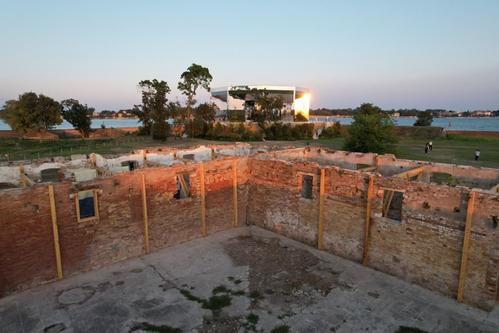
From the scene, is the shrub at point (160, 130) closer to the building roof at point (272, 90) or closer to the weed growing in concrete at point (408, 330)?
the building roof at point (272, 90)

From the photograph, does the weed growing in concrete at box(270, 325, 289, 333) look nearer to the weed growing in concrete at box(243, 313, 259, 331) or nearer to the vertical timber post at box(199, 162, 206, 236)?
the weed growing in concrete at box(243, 313, 259, 331)

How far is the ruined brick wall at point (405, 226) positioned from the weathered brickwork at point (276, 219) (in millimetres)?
28

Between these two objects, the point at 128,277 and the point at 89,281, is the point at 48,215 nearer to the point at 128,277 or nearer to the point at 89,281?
the point at 89,281

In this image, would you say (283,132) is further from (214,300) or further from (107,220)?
(214,300)

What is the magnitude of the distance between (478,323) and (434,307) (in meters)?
1.00

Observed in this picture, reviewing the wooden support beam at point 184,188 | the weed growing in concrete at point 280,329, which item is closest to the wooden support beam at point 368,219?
the weed growing in concrete at point 280,329

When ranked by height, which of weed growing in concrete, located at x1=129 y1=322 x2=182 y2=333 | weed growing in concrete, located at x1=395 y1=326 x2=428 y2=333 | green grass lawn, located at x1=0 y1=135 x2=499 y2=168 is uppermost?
green grass lawn, located at x1=0 y1=135 x2=499 y2=168

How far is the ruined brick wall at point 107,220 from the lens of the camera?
9.50 metres

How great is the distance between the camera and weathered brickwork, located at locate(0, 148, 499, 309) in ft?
30.4

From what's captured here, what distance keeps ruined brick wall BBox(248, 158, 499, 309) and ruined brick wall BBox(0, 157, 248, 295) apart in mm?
2576

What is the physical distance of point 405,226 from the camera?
1025cm

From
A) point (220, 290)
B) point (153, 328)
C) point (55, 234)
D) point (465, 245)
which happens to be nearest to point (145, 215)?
point (55, 234)

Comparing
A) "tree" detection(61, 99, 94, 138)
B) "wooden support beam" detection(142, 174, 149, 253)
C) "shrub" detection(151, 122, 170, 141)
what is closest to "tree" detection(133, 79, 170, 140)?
"shrub" detection(151, 122, 170, 141)

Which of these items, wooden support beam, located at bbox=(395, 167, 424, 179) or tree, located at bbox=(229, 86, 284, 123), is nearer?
wooden support beam, located at bbox=(395, 167, 424, 179)
